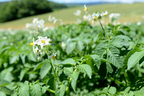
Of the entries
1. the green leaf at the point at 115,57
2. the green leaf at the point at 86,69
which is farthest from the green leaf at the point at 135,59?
the green leaf at the point at 86,69

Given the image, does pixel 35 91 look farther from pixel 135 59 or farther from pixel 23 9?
pixel 23 9

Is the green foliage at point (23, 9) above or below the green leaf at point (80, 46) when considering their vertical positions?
below

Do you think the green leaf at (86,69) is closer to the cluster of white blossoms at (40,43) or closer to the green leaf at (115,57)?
the green leaf at (115,57)

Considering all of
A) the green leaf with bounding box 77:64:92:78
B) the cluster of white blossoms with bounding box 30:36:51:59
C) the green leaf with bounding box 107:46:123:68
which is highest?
the cluster of white blossoms with bounding box 30:36:51:59

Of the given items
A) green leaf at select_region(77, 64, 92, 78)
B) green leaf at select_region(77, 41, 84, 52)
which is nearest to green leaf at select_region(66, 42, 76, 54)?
Result: green leaf at select_region(77, 41, 84, 52)

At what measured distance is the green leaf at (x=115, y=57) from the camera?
1255 millimetres

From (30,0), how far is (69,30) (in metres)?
56.9

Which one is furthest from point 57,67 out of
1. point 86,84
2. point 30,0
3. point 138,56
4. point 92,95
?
point 30,0

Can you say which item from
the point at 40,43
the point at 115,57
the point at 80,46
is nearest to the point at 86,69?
the point at 115,57

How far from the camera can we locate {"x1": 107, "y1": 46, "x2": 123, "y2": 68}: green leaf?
1255mm

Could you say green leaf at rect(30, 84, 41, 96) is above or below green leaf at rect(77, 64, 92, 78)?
below

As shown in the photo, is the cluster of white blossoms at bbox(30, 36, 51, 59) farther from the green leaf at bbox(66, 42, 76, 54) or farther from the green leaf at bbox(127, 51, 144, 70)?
the green leaf at bbox(127, 51, 144, 70)

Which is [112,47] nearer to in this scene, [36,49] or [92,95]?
[92,95]

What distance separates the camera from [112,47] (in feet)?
4.18
